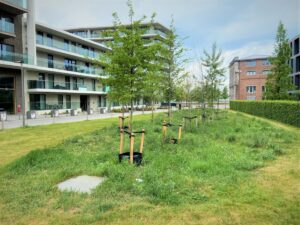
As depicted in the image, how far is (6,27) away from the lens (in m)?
26.6

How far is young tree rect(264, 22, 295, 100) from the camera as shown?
31.6m

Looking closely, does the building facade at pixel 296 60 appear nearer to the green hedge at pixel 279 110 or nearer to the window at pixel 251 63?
the window at pixel 251 63

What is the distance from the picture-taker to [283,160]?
735 centimetres

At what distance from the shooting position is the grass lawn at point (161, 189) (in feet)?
12.6

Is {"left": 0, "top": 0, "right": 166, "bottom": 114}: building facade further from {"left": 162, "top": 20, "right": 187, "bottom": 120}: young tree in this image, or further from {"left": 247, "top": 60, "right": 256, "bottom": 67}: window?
{"left": 247, "top": 60, "right": 256, "bottom": 67}: window

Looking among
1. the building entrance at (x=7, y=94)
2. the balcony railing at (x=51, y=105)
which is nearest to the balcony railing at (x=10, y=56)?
the building entrance at (x=7, y=94)

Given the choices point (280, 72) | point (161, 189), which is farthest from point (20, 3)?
point (280, 72)

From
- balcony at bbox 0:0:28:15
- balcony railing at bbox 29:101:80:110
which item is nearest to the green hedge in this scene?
balcony railing at bbox 29:101:80:110

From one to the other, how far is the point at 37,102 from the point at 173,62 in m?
24.1

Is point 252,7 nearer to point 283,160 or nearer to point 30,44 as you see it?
point 283,160

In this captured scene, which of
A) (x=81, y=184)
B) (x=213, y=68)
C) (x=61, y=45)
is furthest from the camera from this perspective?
(x=61, y=45)

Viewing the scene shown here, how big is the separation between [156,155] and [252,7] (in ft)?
37.7

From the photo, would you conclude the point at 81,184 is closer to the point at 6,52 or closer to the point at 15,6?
the point at 6,52

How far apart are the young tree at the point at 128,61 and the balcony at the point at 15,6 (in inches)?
947
